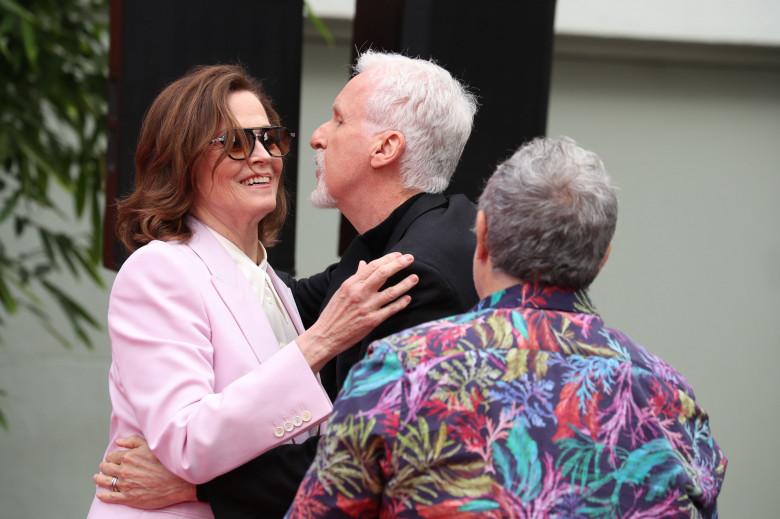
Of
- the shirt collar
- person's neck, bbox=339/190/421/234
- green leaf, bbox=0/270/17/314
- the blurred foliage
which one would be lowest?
green leaf, bbox=0/270/17/314

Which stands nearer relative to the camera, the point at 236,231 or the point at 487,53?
the point at 236,231

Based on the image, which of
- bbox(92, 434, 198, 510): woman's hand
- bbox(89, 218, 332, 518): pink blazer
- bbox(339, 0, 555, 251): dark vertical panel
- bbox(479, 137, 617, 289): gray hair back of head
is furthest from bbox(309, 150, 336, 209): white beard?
bbox(479, 137, 617, 289): gray hair back of head

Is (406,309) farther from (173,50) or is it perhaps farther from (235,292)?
(173,50)

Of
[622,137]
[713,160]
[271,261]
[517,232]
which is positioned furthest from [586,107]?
[517,232]

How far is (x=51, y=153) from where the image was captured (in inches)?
170

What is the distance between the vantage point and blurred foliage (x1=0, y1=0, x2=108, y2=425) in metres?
4.14

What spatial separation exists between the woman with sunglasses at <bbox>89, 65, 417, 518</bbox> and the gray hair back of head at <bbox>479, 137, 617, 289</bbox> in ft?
1.22

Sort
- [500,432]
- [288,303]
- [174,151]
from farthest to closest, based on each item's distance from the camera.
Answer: [288,303]
[174,151]
[500,432]

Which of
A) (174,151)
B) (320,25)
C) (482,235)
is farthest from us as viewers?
(320,25)

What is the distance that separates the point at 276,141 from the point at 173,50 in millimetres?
645

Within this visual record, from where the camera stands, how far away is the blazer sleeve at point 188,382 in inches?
66.7

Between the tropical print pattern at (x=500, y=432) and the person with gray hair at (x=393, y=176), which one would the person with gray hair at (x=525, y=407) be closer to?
the tropical print pattern at (x=500, y=432)

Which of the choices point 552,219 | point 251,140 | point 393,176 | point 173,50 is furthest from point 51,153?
point 552,219

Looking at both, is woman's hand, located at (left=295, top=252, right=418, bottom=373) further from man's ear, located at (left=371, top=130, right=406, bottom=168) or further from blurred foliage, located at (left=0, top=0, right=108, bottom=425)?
blurred foliage, located at (left=0, top=0, right=108, bottom=425)
